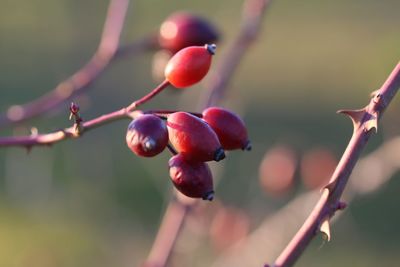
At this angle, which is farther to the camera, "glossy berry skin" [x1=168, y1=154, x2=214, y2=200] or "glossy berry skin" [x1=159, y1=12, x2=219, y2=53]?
"glossy berry skin" [x1=159, y1=12, x2=219, y2=53]

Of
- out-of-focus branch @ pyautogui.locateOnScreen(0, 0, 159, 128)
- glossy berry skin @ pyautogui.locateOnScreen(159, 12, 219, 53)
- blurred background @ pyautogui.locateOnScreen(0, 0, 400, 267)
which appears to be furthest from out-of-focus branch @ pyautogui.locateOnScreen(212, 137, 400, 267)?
out-of-focus branch @ pyautogui.locateOnScreen(0, 0, 159, 128)

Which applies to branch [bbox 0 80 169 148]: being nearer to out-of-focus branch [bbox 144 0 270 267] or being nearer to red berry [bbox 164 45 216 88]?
red berry [bbox 164 45 216 88]

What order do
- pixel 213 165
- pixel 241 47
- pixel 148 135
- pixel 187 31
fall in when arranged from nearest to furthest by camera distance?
pixel 148 135 → pixel 187 31 → pixel 241 47 → pixel 213 165

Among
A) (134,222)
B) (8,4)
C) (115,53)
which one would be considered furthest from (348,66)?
(115,53)

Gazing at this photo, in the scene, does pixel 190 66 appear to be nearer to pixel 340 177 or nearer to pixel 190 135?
pixel 190 135

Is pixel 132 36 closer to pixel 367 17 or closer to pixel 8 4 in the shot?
pixel 8 4

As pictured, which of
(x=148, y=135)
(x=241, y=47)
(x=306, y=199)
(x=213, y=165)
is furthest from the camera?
(x=213, y=165)

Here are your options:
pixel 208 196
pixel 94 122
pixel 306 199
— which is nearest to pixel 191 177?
pixel 208 196
